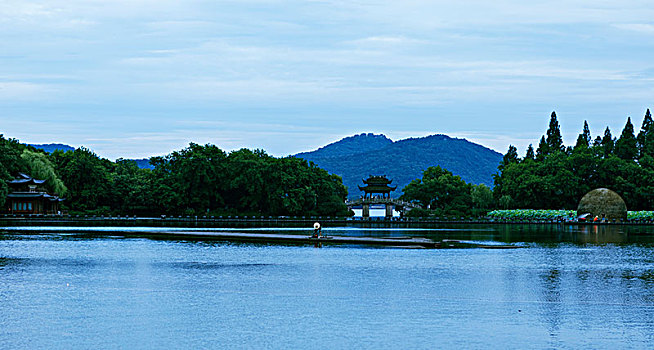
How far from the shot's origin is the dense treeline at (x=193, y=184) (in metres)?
113

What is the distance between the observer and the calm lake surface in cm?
2219

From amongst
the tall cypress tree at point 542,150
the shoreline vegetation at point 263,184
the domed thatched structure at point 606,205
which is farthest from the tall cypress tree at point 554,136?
the domed thatched structure at point 606,205

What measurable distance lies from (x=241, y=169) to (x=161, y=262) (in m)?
70.1

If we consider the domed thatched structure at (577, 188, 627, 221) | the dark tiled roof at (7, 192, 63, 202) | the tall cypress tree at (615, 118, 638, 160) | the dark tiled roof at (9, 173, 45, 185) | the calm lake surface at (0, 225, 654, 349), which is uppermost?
the tall cypress tree at (615, 118, 638, 160)

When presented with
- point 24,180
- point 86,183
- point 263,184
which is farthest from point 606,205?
point 24,180

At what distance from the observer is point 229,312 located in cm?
2630

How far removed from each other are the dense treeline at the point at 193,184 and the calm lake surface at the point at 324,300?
63220 mm

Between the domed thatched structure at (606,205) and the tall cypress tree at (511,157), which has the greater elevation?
the tall cypress tree at (511,157)

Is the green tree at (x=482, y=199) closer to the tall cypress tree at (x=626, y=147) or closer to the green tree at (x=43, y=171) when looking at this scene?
the tall cypress tree at (x=626, y=147)

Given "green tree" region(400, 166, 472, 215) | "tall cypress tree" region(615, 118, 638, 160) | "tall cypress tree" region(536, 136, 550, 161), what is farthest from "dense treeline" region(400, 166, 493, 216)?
"tall cypress tree" region(615, 118, 638, 160)

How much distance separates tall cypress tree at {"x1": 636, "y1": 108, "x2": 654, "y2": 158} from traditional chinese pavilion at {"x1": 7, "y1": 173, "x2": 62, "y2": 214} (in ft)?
281

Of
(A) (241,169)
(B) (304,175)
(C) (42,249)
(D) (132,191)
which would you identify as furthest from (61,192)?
(C) (42,249)

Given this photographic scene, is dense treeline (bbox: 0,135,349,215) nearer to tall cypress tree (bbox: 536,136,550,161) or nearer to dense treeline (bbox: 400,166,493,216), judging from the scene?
dense treeline (bbox: 400,166,493,216)

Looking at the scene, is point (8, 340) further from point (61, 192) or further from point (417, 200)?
point (417, 200)
